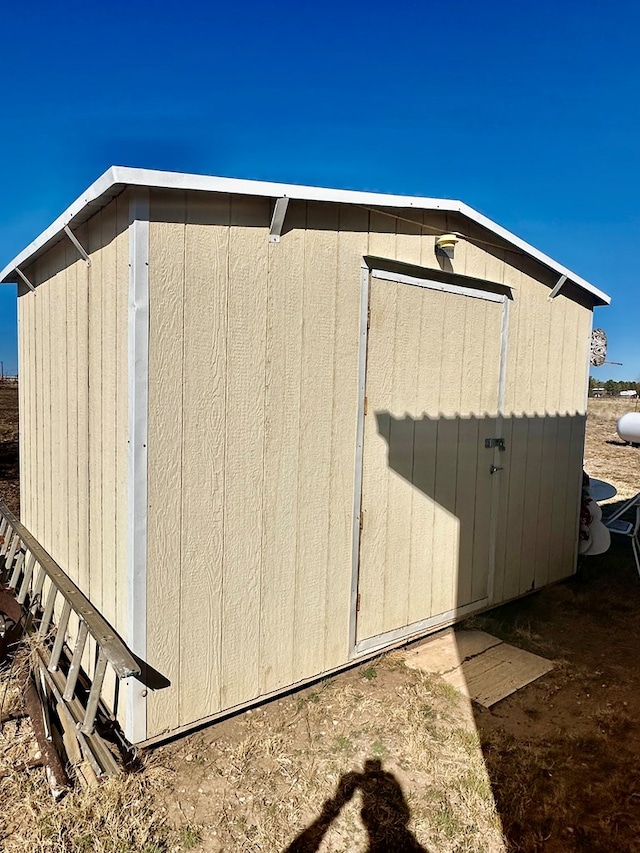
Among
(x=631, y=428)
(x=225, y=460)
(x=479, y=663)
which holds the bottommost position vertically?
(x=479, y=663)

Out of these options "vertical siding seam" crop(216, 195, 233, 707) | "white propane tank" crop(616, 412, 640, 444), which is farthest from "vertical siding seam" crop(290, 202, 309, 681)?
"white propane tank" crop(616, 412, 640, 444)

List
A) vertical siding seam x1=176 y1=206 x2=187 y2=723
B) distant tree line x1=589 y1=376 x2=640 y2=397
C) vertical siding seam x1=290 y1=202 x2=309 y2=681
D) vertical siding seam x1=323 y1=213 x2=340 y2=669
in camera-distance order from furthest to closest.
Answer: distant tree line x1=589 y1=376 x2=640 y2=397, vertical siding seam x1=323 y1=213 x2=340 y2=669, vertical siding seam x1=290 y1=202 x2=309 y2=681, vertical siding seam x1=176 y1=206 x2=187 y2=723

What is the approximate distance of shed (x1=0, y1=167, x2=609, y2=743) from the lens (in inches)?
81.8

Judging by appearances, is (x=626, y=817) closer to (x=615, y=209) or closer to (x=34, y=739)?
(x=34, y=739)

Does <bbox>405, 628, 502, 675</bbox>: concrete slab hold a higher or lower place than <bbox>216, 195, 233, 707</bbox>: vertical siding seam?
lower

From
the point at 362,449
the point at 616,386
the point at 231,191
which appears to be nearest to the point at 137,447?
the point at 231,191

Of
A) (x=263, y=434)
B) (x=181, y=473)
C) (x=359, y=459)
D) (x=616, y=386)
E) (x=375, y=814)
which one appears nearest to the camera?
(x=375, y=814)

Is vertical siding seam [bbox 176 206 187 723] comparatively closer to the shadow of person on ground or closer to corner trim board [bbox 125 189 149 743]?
corner trim board [bbox 125 189 149 743]

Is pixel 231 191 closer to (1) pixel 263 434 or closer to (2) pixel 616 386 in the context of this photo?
(1) pixel 263 434

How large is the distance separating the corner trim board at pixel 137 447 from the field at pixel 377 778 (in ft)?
1.03

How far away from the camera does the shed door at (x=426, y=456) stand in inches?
112

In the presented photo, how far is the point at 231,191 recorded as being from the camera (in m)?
2.08

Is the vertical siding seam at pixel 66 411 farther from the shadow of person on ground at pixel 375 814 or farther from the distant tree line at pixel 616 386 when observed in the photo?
the distant tree line at pixel 616 386

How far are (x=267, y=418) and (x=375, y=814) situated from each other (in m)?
1.62
